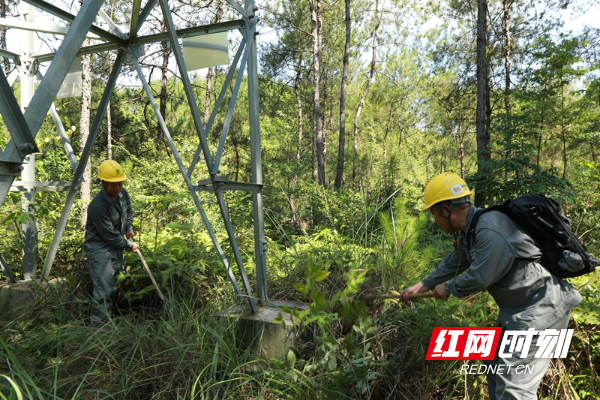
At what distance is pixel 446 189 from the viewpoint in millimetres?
2672

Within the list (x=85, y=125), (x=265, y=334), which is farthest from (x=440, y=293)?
(x=85, y=125)

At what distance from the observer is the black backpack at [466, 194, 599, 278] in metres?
2.39

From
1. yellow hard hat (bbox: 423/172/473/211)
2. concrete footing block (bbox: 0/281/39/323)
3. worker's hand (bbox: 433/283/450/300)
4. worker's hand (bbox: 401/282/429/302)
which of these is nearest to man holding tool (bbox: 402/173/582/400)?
worker's hand (bbox: 433/283/450/300)

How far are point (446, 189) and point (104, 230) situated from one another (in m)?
3.87

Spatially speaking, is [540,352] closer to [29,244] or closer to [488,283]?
[488,283]

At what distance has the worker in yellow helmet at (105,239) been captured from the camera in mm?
4578

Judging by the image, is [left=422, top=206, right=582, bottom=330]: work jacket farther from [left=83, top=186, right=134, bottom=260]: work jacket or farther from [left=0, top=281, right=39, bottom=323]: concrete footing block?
[left=0, top=281, right=39, bottom=323]: concrete footing block

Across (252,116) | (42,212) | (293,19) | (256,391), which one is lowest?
(256,391)

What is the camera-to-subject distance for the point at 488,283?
2396 millimetres

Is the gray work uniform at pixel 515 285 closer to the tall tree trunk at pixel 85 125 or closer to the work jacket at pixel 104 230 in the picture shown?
the work jacket at pixel 104 230

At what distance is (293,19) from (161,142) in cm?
966

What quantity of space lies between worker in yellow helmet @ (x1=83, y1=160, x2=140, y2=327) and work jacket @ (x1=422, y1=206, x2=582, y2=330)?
3.87 metres

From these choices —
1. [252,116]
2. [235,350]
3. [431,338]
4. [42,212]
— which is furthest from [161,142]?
[431,338]

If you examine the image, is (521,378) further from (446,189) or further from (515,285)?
(446,189)
